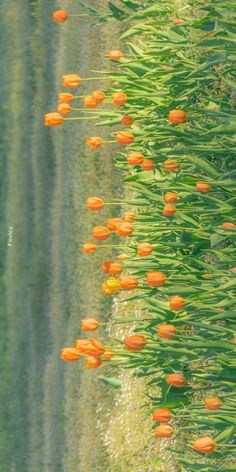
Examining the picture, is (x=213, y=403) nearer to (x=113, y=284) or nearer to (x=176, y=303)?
(x=176, y=303)

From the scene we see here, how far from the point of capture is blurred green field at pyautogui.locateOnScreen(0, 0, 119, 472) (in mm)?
6953

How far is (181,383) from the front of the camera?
3.57 m

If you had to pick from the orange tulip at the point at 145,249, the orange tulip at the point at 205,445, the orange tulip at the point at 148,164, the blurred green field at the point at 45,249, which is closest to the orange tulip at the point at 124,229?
the orange tulip at the point at 145,249

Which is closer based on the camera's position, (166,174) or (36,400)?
(166,174)

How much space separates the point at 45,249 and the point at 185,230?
3.74 m

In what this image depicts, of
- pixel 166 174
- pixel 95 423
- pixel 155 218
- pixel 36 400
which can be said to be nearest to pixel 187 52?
pixel 166 174

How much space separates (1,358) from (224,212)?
4.60 m

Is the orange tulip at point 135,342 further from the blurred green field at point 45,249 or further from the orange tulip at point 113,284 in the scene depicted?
the blurred green field at point 45,249

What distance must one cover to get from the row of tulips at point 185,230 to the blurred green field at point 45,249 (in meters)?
Answer: 1.99

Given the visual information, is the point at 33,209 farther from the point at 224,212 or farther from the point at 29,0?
the point at 224,212

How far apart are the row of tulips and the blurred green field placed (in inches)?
78.2

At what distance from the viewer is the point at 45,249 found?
763 cm

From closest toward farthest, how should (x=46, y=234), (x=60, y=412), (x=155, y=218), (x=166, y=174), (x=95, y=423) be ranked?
(x=155, y=218), (x=166, y=174), (x=95, y=423), (x=60, y=412), (x=46, y=234)

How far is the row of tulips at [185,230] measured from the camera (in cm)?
356
